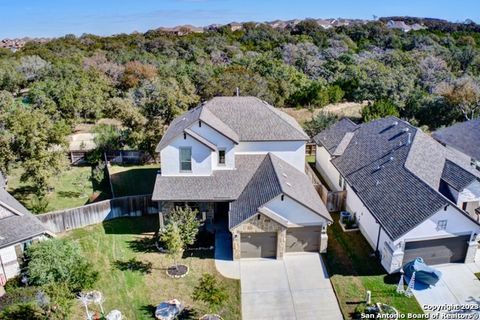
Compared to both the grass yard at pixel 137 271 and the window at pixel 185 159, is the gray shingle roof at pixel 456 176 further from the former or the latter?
the window at pixel 185 159

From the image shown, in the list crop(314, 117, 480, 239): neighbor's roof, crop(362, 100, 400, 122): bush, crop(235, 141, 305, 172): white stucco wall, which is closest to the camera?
crop(314, 117, 480, 239): neighbor's roof

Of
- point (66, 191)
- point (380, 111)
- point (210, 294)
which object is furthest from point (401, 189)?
point (66, 191)

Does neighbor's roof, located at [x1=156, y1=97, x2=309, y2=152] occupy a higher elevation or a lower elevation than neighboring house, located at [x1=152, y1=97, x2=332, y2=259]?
higher

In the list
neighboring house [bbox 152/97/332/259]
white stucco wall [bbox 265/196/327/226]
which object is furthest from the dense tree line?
white stucco wall [bbox 265/196/327/226]

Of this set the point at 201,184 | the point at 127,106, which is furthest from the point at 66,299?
the point at 127,106

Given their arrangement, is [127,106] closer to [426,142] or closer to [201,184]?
[201,184]

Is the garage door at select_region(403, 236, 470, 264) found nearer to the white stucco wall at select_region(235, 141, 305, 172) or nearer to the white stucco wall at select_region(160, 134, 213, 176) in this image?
the white stucco wall at select_region(235, 141, 305, 172)
